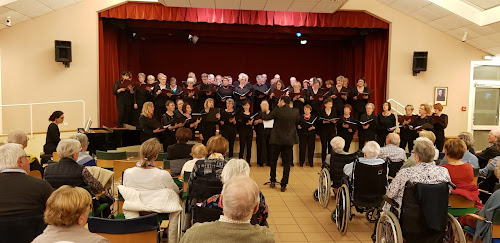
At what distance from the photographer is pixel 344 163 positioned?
522cm

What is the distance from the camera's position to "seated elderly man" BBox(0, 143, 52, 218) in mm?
2621

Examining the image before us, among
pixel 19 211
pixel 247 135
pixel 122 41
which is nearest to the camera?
pixel 19 211

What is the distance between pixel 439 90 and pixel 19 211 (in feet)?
34.1

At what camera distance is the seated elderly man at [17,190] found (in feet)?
8.60

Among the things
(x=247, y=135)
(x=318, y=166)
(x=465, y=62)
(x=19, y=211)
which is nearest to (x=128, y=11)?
(x=247, y=135)

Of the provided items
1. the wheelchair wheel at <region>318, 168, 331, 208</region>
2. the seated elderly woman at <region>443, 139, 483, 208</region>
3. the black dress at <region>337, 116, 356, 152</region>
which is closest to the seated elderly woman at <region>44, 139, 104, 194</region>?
the wheelchair wheel at <region>318, 168, 331, 208</region>

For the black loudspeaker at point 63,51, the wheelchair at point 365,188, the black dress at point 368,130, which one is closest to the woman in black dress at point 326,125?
the black dress at point 368,130

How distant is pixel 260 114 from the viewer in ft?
27.9

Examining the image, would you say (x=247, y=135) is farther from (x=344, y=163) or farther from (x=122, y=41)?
(x=122, y=41)

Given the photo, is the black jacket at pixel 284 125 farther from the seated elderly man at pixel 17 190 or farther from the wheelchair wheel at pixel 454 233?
the seated elderly man at pixel 17 190

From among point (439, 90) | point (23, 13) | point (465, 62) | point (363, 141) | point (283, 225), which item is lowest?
point (283, 225)

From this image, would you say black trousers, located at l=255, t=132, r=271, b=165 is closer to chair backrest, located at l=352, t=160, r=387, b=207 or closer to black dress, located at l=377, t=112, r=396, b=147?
black dress, located at l=377, t=112, r=396, b=147

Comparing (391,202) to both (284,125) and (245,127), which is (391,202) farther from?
(245,127)

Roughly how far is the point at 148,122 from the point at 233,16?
12.6 ft
